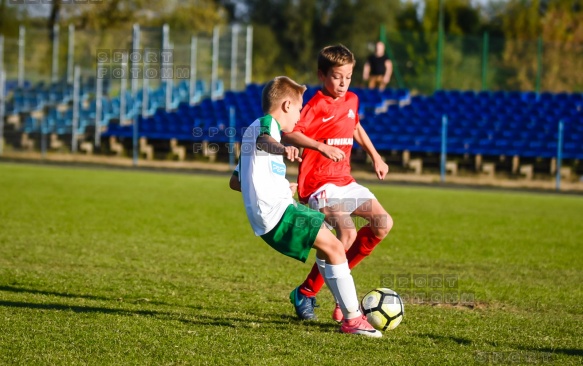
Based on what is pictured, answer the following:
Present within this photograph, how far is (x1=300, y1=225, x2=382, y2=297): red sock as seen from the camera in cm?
570

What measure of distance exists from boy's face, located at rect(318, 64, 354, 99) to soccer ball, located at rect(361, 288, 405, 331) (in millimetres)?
1443

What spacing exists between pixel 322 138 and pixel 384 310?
1340mm

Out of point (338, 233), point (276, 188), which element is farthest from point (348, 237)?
point (276, 188)

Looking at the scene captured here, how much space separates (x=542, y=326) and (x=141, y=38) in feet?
74.1

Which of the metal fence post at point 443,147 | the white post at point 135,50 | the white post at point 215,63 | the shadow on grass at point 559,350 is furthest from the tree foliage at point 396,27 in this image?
the shadow on grass at point 559,350

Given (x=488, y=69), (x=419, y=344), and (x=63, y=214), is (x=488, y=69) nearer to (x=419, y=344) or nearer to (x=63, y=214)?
(x=63, y=214)

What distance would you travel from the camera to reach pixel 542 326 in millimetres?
5547

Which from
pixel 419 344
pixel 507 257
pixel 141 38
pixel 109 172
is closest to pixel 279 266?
pixel 507 257

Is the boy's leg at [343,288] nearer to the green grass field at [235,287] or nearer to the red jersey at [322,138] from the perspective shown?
the green grass field at [235,287]

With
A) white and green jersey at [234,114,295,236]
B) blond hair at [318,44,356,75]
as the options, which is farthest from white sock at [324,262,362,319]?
blond hair at [318,44,356,75]

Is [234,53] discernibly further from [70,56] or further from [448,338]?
[448,338]

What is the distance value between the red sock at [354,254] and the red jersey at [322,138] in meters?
0.40

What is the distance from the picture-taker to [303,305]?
18.4ft

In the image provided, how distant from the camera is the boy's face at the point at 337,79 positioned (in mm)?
5547
